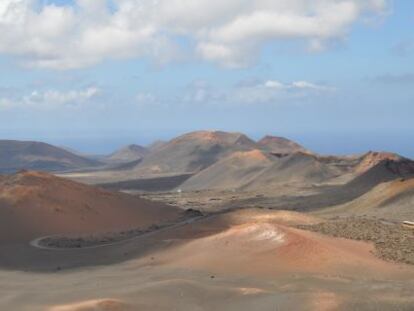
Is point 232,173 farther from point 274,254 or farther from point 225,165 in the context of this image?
point 274,254

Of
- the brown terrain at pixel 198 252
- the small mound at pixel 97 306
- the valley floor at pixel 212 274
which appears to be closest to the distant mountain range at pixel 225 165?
the brown terrain at pixel 198 252

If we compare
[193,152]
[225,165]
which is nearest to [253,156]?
[225,165]

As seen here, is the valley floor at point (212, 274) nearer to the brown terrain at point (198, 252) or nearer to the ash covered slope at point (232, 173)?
the brown terrain at point (198, 252)

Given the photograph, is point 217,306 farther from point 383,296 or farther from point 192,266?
point 192,266

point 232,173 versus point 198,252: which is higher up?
point 232,173

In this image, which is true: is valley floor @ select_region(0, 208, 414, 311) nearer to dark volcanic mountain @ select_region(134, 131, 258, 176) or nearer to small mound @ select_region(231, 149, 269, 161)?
small mound @ select_region(231, 149, 269, 161)

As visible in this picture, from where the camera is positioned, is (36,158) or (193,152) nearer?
(193,152)
